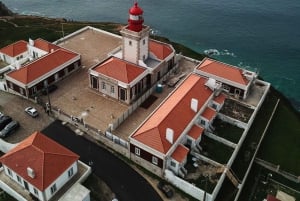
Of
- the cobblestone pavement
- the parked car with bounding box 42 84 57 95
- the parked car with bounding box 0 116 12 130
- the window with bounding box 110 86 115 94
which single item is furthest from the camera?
the parked car with bounding box 42 84 57 95

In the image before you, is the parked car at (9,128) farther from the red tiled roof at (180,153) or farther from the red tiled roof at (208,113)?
the red tiled roof at (208,113)

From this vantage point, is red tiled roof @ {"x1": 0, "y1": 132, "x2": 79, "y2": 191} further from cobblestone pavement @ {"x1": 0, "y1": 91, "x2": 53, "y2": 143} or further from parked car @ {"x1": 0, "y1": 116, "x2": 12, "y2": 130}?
parked car @ {"x1": 0, "y1": 116, "x2": 12, "y2": 130}

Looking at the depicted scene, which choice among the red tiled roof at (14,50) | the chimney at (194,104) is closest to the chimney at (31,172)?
the chimney at (194,104)


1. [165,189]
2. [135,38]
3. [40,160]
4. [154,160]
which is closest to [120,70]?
[135,38]

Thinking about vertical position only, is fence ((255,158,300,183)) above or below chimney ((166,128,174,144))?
below

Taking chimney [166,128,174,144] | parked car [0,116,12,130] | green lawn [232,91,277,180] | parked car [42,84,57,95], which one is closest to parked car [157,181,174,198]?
chimney [166,128,174,144]
